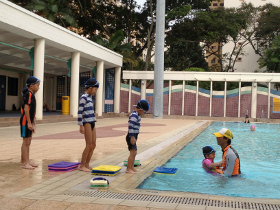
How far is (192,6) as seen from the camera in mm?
35625

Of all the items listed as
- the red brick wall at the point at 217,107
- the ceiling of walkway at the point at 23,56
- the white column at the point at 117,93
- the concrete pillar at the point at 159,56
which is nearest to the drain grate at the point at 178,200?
the ceiling of walkway at the point at 23,56

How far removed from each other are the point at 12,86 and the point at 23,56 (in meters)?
4.40

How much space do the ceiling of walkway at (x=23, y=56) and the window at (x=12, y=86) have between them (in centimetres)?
75

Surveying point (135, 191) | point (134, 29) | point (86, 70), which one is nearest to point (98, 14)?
point (134, 29)

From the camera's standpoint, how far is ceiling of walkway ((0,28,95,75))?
1759 cm

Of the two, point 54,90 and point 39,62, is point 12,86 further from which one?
point 39,62

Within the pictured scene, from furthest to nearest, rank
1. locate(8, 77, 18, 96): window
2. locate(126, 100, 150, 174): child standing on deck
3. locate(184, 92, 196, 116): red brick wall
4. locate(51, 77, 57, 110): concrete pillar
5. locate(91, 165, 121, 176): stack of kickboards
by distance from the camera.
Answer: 1. locate(51, 77, 57, 110): concrete pillar
2. locate(184, 92, 196, 116): red brick wall
3. locate(8, 77, 18, 96): window
4. locate(126, 100, 150, 174): child standing on deck
5. locate(91, 165, 121, 176): stack of kickboards

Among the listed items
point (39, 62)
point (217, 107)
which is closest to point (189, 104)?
point (217, 107)

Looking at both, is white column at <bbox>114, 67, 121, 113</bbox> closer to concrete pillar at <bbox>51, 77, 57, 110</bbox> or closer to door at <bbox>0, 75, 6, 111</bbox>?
concrete pillar at <bbox>51, 77, 57, 110</bbox>

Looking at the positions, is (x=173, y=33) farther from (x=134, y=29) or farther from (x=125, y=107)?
(x=125, y=107)

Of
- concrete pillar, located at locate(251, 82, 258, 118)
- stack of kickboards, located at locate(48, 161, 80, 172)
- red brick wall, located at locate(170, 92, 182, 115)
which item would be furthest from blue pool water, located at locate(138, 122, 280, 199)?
red brick wall, located at locate(170, 92, 182, 115)

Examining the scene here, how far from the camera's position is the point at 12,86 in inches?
1021

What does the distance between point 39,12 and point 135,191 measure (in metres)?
29.1

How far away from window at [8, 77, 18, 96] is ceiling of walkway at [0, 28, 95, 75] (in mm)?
748
